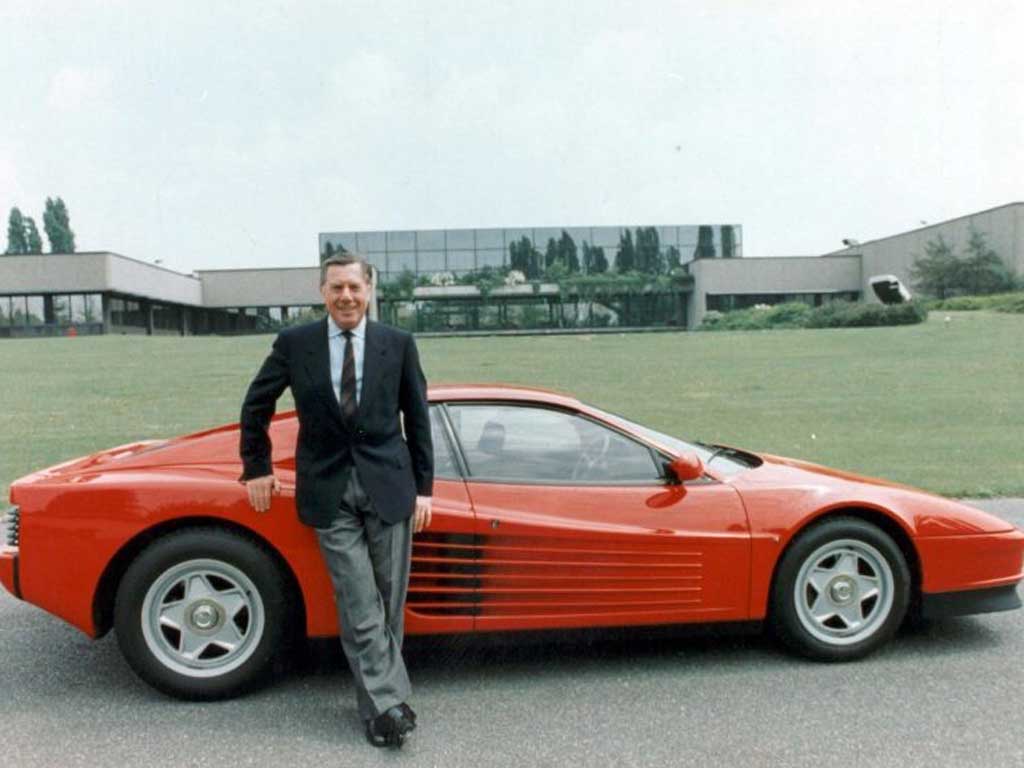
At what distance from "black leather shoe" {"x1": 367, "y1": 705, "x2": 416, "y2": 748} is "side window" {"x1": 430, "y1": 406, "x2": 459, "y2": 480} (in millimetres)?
986

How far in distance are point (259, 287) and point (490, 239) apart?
1518cm

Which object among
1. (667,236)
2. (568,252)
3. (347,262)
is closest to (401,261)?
(568,252)

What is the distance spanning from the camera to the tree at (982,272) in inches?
1640

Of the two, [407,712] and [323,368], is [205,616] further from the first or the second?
[323,368]

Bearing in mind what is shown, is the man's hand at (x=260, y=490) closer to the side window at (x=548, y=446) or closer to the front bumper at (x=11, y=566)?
the side window at (x=548, y=446)

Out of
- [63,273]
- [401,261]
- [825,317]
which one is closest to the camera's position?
[825,317]

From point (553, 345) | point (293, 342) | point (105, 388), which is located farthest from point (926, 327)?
point (293, 342)

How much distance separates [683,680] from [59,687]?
2629 mm

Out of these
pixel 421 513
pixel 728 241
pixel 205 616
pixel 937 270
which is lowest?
pixel 205 616

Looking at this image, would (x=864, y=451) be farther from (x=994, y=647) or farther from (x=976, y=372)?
(x=976, y=372)

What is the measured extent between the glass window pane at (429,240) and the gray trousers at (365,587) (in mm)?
54316

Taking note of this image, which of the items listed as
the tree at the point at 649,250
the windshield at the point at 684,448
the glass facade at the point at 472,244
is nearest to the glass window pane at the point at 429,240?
the glass facade at the point at 472,244

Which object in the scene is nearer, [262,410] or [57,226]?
[262,410]

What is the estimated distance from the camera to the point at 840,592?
3.88 m
